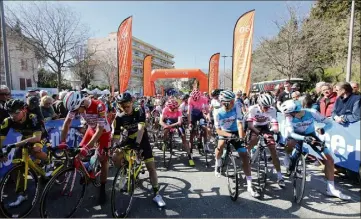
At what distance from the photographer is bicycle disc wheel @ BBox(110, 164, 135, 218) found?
3240 millimetres

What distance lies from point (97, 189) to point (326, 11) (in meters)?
33.3

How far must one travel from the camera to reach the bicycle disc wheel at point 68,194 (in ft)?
11.0

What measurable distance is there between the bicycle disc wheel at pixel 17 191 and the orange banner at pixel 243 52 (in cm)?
769

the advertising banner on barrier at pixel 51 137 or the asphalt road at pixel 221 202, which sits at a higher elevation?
the advertising banner on barrier at pixel 51 137

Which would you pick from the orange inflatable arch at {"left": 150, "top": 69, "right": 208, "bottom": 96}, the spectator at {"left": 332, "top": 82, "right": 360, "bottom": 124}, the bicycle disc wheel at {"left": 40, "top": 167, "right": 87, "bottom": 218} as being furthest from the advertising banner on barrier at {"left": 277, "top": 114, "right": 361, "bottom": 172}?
the orange inflatable arch at {"left": 150, "top": 69, "right": 208, "bottom": 96}

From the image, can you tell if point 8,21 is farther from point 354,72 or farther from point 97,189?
point 354,72

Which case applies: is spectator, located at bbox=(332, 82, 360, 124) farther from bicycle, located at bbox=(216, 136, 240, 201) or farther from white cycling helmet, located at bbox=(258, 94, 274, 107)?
bicycle, located at bbox=(216, 136, 240, 201)

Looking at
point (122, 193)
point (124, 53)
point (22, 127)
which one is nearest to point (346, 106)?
point (122, 193)

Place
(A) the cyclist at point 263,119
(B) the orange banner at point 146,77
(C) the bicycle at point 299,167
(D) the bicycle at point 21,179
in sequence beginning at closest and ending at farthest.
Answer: (D) the bicycle at point 21,179 < (C) the bicycle at point 299,167 < (A) the cyclist at point 263,119 < (B) the orange banner at point 146,77

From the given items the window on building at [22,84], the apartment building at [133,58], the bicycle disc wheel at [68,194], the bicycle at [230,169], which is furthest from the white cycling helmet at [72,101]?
the apartment building at [133,58]

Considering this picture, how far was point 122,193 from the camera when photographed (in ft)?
11.0

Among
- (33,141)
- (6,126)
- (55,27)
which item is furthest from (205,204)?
(55,27)

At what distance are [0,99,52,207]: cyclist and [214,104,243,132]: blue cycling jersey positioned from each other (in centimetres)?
324

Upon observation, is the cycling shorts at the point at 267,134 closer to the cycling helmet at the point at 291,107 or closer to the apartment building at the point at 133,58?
the cycling helmet at the point at 291,107
